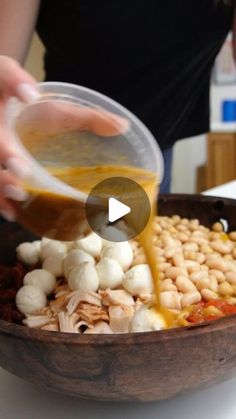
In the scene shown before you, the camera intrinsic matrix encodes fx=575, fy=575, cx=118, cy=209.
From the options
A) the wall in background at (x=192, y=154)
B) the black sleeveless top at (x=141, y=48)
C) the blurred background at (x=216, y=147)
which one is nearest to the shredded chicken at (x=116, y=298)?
the black sleeveless top at (x=141, y=48)

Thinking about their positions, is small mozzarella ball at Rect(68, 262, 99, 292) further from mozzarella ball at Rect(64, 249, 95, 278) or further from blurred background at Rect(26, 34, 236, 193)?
blurred background at Rect(26, 34, 236, 193)

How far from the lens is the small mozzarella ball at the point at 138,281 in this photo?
24.3 inches

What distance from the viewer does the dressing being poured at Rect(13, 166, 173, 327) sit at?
56 centimetres

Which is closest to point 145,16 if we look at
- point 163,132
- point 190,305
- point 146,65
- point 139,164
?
point 146,65

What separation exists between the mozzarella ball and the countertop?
0.46 ft

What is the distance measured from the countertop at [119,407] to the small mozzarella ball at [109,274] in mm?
128

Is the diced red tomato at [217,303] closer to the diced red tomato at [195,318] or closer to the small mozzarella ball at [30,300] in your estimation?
the diced red tomato at [195,318]

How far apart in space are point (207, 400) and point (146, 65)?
A: 69 cm

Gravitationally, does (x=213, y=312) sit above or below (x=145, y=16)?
below

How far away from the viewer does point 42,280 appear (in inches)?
25.9

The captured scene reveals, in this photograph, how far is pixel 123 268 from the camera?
0.67m

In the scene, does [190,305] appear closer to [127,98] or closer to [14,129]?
[14,129]

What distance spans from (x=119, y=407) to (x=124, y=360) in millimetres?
119

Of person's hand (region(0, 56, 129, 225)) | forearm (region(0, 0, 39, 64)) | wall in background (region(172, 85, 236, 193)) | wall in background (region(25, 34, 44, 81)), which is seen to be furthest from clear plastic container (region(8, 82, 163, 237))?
wall in background (region(172, 85, 236, 193))
